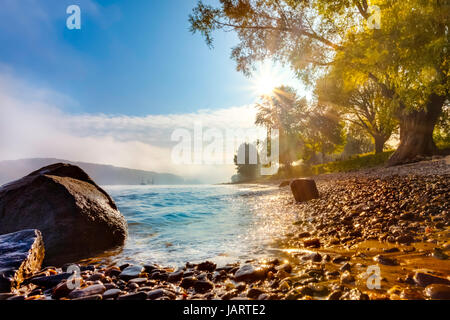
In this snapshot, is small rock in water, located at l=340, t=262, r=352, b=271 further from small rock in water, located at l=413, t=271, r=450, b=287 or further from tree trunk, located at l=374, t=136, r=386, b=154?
tree trunk, located at l=374, t=136, r=386, b=154

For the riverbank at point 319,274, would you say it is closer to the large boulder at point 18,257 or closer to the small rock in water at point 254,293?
the small rock in water at point 254,293

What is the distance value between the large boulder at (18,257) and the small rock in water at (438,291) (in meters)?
4.96

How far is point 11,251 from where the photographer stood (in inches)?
148

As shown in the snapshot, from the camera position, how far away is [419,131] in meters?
17.9

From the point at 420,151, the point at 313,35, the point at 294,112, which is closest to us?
the point at 313,35

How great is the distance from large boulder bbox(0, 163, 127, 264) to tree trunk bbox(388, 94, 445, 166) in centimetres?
2070

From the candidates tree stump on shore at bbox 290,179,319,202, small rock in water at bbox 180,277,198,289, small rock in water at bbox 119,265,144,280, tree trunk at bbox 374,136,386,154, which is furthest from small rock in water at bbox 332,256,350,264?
tree trunk at bbox 374,136,386,154

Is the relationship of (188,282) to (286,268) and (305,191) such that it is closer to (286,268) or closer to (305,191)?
(286,268)

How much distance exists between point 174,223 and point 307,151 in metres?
55.6

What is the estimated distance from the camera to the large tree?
9735 millimetres

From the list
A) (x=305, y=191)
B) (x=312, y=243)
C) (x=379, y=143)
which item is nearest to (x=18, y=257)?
(x=312, y=243)
